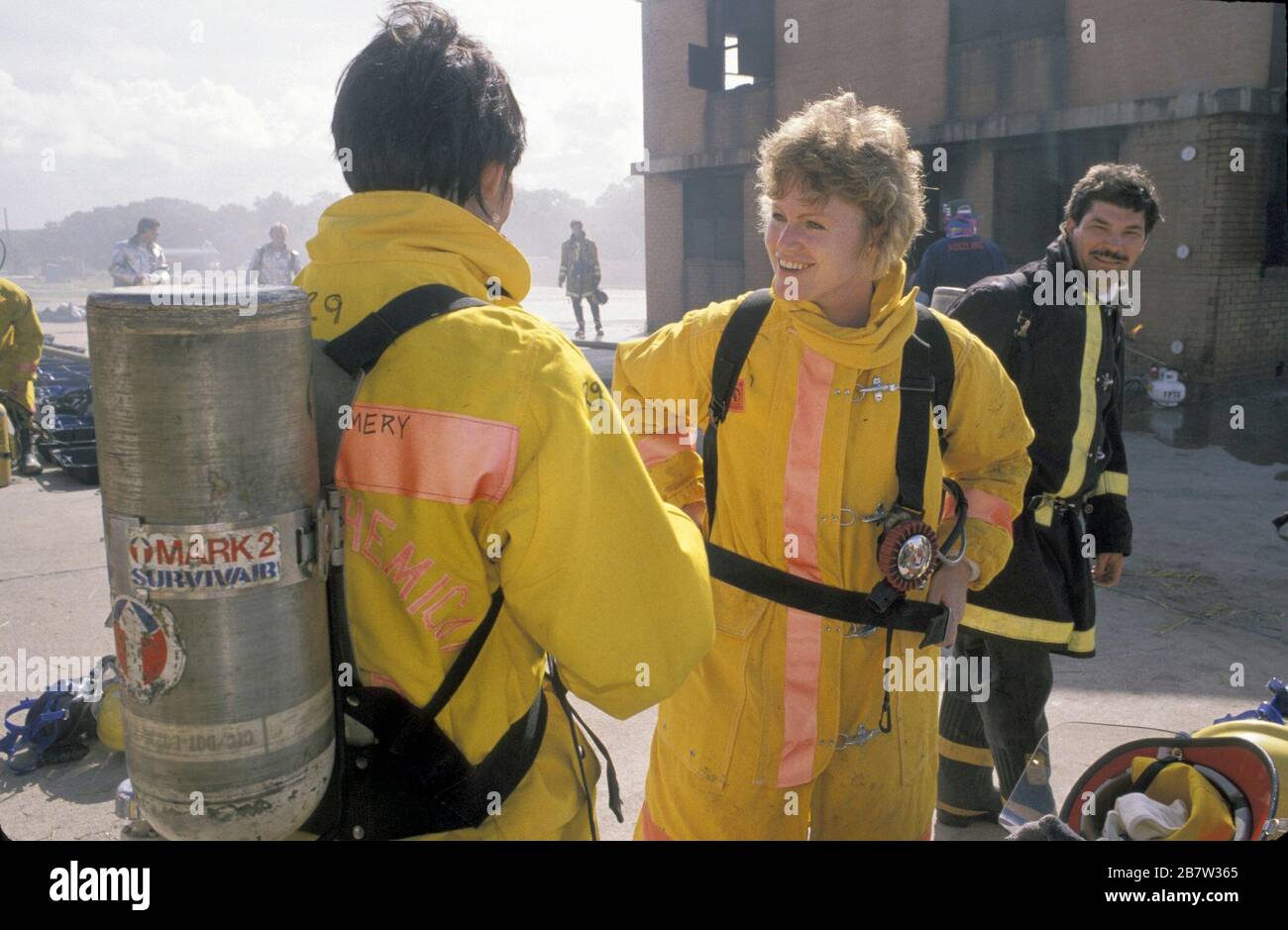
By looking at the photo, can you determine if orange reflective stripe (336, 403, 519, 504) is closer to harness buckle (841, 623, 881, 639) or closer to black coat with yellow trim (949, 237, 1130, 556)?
harness buckle (841, 623, 881, 639)

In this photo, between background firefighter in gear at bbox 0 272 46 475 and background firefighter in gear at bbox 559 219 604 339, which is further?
background firefighter in gear at bbox 559 219 604 339

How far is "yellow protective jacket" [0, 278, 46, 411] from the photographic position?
7.39 meters

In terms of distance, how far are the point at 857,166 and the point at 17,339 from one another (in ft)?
24.7

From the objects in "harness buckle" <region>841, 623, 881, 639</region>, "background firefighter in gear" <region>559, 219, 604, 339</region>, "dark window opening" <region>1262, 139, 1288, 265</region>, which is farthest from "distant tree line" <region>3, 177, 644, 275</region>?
"harness buckle" <region>841, 623, 881, 639</region>

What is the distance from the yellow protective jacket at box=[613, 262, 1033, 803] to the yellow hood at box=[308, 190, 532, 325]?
865 millimetres

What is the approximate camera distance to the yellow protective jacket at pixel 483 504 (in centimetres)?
126

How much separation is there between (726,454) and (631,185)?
114 meters

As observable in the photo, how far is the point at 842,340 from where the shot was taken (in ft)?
6.76

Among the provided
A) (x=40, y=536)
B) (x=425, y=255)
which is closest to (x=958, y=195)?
(x=40, y=536)

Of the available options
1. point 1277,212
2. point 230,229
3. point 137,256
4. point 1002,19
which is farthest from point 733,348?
point 230,229

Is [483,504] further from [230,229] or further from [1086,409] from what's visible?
[230,229]

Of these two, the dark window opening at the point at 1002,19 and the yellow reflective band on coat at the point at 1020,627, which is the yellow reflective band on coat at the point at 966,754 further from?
the dark window opening at the point at 1002,19

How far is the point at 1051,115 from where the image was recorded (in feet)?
38.2

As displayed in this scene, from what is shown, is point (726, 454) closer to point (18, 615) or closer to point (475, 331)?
point (475, 331)
